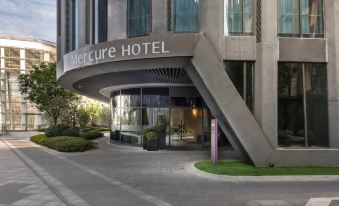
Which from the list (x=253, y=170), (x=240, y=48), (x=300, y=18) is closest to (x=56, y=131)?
(x=240, y=48)

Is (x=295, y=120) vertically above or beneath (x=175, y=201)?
above

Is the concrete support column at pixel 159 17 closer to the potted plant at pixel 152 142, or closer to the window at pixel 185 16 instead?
the window at pixel 185 16

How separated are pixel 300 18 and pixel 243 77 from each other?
13.9ft

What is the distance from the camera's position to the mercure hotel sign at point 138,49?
18.2 metres

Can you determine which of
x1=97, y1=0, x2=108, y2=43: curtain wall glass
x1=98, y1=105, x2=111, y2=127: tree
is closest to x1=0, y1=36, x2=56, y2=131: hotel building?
x1=98, y1=105, x2=111, y2=127: tree

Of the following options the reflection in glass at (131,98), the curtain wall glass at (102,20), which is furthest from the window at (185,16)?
the reflection in glass at (131,98)

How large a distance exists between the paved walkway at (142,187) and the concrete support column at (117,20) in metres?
7.99

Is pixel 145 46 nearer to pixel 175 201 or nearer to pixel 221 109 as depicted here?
pixel 221 109

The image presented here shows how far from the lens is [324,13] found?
18.9 metres

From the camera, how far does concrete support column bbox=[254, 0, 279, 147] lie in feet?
58.4

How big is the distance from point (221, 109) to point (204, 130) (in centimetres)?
879

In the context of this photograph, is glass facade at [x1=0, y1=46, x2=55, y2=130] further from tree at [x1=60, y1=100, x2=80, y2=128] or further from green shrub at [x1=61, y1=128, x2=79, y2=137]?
green shrub at [x1=61, y1=128, x2=79, y2=137]

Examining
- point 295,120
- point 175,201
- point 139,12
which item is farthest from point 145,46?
point 175,201

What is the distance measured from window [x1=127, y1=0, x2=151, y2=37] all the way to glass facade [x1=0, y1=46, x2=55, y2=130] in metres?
52.7
